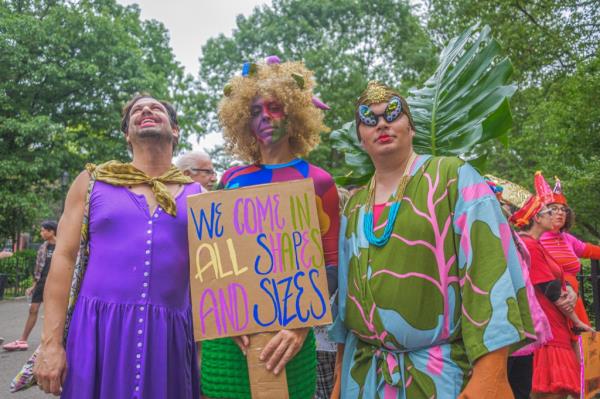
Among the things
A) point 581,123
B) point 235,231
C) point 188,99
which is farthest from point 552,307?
point 188,99

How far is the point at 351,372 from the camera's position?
81.6 inches

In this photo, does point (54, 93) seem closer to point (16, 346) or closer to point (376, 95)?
point (16, 346)

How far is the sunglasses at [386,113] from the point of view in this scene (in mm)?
2107

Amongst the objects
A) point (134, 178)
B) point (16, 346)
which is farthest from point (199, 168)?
point (16, 346)

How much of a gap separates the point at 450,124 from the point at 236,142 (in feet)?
3.64

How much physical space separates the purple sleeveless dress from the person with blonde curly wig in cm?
23

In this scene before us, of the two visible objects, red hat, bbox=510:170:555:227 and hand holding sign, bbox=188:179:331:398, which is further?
red hat, bbox=510:170:555:227

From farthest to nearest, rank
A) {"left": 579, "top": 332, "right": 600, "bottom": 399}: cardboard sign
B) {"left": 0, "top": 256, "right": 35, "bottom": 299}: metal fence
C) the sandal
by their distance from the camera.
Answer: {"left": 0, "top": 256, "right": 35, "bottom": 299}: metal fence, the sandal, {"left": 579, "top": 332, "right": 600, "bottom": 399}: cardboard sign

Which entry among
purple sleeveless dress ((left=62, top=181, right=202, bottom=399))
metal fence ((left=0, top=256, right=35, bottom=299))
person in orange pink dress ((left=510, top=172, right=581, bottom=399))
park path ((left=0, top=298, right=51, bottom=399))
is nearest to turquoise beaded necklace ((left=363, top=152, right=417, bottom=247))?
purple sleeveless dress ((left=62, top=181, right=202, bottom=399))

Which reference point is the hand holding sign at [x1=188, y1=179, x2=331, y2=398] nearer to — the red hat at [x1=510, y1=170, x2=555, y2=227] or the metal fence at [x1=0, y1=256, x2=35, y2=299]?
the red hat at [x1=510, y1=170, x2=555, y2=227]

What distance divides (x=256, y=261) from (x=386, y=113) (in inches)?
31.0

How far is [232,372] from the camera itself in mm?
2172

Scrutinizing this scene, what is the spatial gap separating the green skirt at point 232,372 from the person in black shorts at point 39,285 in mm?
5931

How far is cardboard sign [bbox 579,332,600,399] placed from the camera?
4266 mm
